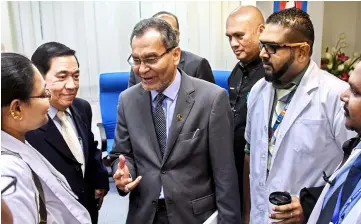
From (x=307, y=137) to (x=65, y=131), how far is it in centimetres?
105

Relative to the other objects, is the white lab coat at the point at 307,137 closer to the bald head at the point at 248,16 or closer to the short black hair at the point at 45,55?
the bald head at the point at 248,16

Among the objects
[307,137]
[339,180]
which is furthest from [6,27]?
[339,180]

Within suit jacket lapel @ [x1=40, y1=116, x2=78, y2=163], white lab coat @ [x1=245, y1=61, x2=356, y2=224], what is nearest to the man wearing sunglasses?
white lab coat @ [x1=245, y1=61, x2=356, y2=224]

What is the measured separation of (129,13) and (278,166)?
2.47 metres

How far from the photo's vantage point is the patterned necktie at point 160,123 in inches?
57.2

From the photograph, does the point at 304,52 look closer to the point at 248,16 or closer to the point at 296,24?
the point at 296,24

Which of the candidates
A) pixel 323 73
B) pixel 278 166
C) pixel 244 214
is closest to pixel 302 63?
pixel 323 73

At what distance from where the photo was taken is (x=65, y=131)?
5.32ft

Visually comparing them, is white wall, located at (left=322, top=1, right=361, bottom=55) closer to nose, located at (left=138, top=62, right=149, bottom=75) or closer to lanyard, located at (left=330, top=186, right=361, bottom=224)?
nose, located at (left=138, top=62, right=149, bottom=75)

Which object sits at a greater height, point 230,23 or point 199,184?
point 230,23

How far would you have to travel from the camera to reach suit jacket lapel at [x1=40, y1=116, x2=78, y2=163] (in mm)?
1501

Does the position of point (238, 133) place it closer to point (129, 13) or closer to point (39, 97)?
point (39, 97)

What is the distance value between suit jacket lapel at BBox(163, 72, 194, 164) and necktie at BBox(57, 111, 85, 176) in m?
0.46

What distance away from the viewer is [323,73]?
1504 millimetres
